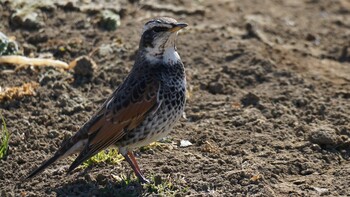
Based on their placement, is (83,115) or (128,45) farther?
(128,45)

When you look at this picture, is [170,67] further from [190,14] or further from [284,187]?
[190,14]

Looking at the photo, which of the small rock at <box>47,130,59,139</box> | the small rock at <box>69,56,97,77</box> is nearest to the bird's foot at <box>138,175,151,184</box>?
the small rock at <box>47,130,59,139</box>

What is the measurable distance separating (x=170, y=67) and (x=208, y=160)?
41.8 inches

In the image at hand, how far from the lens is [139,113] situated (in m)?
7.62

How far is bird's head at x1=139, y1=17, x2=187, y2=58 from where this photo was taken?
787 centimetres

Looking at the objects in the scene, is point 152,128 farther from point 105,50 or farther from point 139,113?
point 105,50

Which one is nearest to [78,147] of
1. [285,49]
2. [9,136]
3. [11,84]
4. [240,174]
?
[9,136]

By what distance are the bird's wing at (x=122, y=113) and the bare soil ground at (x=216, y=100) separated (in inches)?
14.9

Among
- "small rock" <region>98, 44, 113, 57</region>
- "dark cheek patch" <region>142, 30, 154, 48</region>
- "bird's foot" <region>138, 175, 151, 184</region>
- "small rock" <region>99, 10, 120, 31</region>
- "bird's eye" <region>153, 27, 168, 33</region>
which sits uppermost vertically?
"bird's eye" <region>153, 27, 168, 33</region>

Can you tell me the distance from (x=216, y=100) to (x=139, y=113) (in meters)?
2.25

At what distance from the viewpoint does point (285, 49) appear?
1151cm

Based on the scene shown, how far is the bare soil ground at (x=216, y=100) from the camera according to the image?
25.2 ft

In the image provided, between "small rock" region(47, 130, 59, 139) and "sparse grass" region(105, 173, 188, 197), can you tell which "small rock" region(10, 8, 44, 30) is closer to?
"small rock" region(47, 130, 59, 139)

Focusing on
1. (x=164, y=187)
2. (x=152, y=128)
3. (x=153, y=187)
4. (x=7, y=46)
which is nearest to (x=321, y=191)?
(x=164, y=187)
